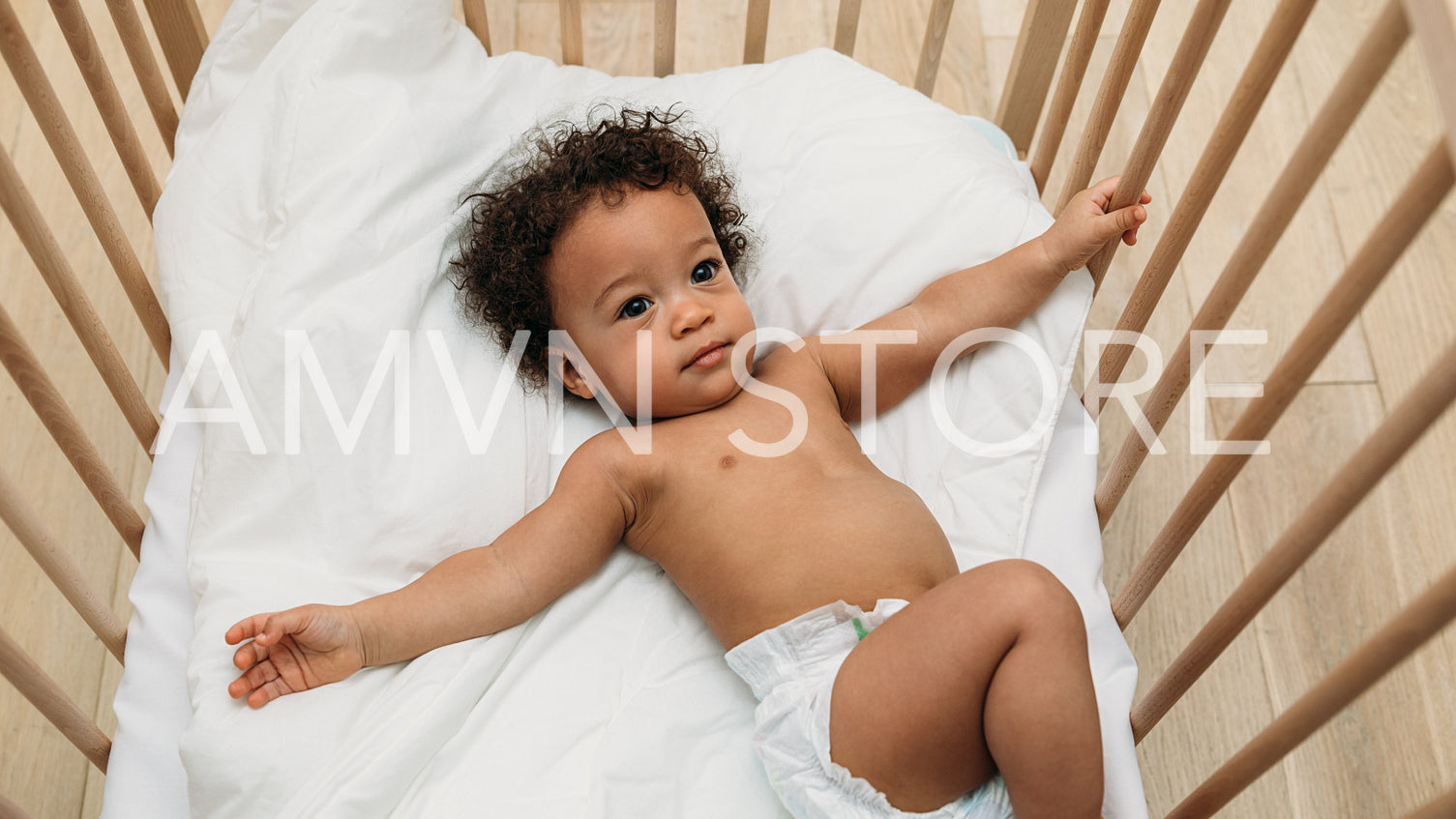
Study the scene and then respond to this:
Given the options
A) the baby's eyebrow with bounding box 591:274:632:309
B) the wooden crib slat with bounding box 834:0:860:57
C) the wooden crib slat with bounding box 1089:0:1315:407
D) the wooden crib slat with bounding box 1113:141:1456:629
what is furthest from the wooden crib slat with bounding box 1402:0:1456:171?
the wooden crib slat with bounding box 834:0:860:57

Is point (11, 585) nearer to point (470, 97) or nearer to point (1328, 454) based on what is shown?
point (470, 97)

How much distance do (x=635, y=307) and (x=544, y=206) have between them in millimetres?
124

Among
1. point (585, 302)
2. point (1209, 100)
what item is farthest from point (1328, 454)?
point (585, 302)

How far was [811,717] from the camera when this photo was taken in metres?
0.83

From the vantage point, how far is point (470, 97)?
1139 mm

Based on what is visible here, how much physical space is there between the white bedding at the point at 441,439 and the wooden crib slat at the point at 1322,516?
124mm

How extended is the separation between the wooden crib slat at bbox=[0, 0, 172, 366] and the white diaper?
0.63m

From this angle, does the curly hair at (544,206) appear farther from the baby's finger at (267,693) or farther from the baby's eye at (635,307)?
the baby's finger at (267,693)

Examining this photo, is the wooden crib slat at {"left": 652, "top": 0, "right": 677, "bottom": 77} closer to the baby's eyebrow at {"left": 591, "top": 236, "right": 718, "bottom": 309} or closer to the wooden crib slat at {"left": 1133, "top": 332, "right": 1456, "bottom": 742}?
the baby's eyebrow at {"left": 591, "top": 236, "right": 718, "bottom": 309}

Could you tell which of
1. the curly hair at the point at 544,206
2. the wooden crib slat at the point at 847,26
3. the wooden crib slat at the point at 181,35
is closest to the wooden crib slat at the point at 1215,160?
the curly hair at the point at 544,206

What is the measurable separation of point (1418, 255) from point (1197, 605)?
2.00ft

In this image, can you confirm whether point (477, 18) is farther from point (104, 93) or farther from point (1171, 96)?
point (1171, 96)

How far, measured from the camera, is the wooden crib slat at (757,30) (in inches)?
47.8

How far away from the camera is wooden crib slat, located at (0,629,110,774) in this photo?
693 millimetres
